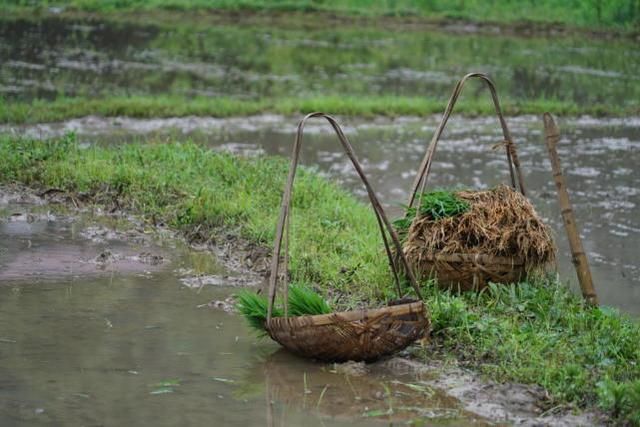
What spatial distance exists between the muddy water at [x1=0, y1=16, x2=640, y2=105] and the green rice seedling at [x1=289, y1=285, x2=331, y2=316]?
9.37m

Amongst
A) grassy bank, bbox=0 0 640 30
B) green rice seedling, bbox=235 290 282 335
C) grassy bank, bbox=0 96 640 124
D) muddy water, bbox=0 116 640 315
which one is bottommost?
muddy water, bbox=0 116 640 315

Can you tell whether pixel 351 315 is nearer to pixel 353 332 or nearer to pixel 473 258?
pixel 353 332

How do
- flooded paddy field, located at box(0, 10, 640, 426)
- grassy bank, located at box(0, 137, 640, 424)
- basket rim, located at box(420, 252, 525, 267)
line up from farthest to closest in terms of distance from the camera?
1. basket rim, located at box(420, 252, 525, 267)
2. grassy bank, located at box(0, 137, 640, 424)
3. flooded paddy field, located at box(0, 10, 640, 426)

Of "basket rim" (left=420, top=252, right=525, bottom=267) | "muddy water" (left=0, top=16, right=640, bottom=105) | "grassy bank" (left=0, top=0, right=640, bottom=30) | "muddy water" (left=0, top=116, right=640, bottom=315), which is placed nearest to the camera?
"basket rim" (left=420, top=252, right=525, bottom=267)

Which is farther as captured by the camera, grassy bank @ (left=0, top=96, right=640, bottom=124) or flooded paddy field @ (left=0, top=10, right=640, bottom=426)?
grassy bank @ (left=0, top=96, right=640, bottom=124)

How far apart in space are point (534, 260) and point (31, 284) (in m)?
2.94

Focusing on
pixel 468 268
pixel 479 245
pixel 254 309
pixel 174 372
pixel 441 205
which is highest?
pixel 441 205

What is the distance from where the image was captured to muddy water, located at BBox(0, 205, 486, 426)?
16.5 feet

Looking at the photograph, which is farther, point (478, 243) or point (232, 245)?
point (232, 245)

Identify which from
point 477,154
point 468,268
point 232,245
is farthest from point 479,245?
point 477,154

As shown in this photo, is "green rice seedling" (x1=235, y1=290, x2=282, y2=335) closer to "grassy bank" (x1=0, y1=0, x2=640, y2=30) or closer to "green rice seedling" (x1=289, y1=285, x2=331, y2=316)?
"green rice seedling" (x1=289, y1=285, x2=331, y2=316)

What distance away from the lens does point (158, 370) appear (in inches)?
218

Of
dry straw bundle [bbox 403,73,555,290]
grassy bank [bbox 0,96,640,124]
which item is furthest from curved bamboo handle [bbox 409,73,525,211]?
grassy bank [bbox 0,96,640,124]

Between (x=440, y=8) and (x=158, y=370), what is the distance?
66.3ft
